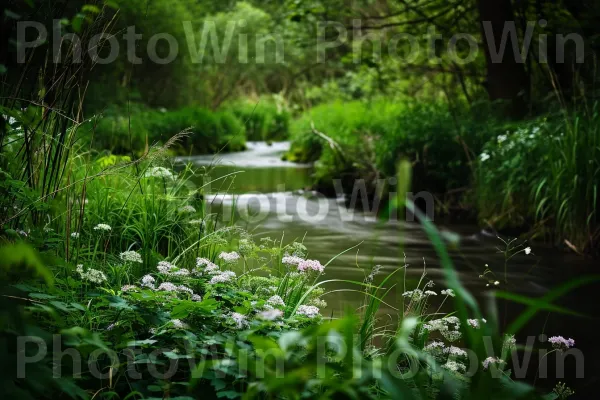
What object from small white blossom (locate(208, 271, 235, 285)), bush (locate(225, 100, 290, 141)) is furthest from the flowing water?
bush (locate(225, 100, 290, 141))

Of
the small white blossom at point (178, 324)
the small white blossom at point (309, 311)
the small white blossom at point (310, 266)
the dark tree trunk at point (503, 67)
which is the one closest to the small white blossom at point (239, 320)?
the small white blossom at point (178, 324)

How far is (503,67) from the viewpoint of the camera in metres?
8.99

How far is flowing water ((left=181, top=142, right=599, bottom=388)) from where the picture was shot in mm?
4234

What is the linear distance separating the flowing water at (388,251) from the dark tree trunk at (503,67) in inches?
95.8

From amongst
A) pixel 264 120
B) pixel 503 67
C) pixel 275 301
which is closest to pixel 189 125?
pixel 264 120

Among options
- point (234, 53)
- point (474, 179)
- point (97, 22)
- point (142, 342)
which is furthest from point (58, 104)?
point (234, 53)

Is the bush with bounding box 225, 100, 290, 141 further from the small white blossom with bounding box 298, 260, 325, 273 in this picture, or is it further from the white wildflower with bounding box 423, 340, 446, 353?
the white wildflower with bounding box 423, 340, 446, 353

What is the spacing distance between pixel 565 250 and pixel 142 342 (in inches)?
184

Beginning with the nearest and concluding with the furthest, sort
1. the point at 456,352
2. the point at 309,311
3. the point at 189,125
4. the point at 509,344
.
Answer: the point at 509,344 → the point at 309,311 → the point at 456,352 → the point at 189,125

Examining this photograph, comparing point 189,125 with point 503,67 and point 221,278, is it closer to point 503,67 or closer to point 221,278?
point 503,67

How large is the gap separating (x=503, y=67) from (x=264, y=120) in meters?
11.5

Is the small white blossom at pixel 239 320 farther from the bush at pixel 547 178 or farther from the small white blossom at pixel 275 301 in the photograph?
the bush at pixel 547 178

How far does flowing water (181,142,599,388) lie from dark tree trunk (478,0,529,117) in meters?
2.43

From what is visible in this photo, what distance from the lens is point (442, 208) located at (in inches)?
307
